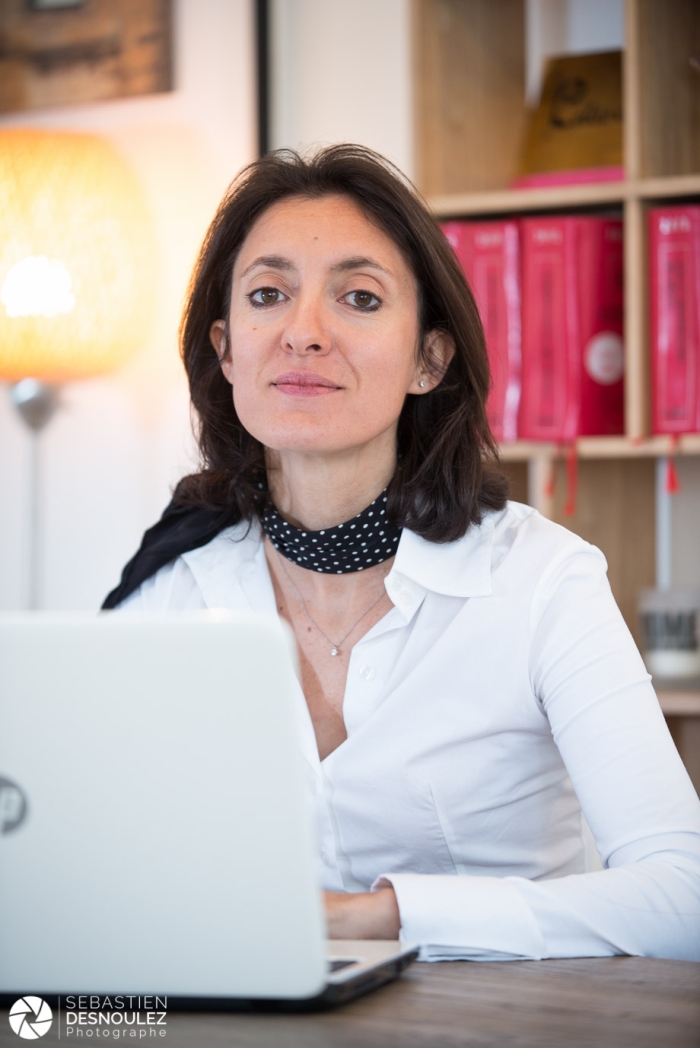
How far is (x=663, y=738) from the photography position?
1184 mm

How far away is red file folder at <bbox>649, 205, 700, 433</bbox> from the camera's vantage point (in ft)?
6.37

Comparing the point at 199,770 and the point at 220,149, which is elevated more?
the point at 220,149

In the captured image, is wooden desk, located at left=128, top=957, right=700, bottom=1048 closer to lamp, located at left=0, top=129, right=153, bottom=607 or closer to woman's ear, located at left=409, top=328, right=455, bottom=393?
woman's ear, located at left=409, top=328, right=455, bottom=393

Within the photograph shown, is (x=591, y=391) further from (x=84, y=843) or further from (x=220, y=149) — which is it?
(x=84, y=843)

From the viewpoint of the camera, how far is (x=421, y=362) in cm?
157

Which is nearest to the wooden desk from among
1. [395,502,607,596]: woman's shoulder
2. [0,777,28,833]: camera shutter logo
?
[0,777,28,833]: camera shutter logo

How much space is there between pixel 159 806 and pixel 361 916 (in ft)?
1.02

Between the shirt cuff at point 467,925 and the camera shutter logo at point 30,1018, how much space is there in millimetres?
295

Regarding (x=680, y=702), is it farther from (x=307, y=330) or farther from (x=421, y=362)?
(x=307, y=330)

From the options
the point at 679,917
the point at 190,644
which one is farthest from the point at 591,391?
the point at 190,644

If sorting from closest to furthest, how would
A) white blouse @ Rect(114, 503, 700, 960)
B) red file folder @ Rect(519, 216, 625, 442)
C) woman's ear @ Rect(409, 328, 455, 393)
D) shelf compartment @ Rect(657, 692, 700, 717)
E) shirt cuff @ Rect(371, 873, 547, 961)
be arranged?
shirt cuff @ Rect(371, 873, 547, 961) → white blouse @ Rect(114, 503, 700, 960) → woman's ear @ Rect(409, 328, 455, 393) → shelf compartment @ Rect(657, 692, 700, 717) → red file folder @ Rect(519, 216, 625, 442)

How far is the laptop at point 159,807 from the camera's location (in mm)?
700

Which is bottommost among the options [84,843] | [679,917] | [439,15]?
[679,917]

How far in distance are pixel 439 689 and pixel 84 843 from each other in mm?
663
